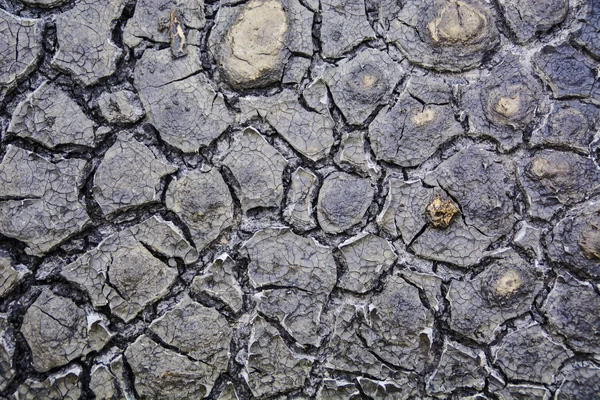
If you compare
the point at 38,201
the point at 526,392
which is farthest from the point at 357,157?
the point at 38,201

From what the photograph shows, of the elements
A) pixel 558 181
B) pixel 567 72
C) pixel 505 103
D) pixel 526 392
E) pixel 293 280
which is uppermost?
pixel 567 72

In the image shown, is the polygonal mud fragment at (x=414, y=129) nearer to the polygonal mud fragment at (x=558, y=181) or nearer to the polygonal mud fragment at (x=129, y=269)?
the polygonal mud fragment at (x=558, y=181)

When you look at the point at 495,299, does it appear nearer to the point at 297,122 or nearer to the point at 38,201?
the point at 297,122

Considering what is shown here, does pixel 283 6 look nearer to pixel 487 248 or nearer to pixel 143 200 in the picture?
pixel 143 200

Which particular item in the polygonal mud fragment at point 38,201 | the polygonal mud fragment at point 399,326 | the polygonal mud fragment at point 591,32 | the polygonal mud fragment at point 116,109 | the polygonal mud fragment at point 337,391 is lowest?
the polygonal mud fragment at point 337,391

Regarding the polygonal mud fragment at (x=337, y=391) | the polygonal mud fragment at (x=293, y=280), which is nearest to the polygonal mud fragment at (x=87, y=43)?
the polygonal mud fragment at (x=293, y=280)

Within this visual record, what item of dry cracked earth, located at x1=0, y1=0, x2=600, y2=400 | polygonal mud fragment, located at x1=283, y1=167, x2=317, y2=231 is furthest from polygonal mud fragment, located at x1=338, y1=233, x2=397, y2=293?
polygonal mud fragment, located at x1=283, y1=167, x2=317, y2=231
